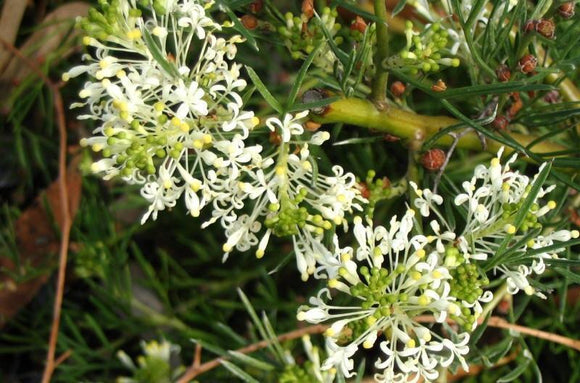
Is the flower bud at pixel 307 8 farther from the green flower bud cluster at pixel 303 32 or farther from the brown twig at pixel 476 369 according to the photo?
the brown twig at pixel 476 369

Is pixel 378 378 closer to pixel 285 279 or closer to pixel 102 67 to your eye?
pixel 102 67

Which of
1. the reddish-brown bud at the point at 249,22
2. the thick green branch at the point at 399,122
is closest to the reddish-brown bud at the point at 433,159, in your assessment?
the thick green branch at the point at 399,122

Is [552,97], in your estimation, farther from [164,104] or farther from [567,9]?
[164,104]

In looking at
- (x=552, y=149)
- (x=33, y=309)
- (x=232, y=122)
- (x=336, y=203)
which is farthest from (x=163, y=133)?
(x=33, y=309)

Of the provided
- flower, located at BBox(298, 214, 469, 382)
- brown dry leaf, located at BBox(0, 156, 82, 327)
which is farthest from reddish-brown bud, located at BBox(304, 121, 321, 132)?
brown dry leaf, located at BBox(0, 156, 82, 327)

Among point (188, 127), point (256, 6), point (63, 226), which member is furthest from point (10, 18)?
point (188, 127)

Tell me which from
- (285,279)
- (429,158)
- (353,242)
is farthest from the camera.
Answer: (285,279)
